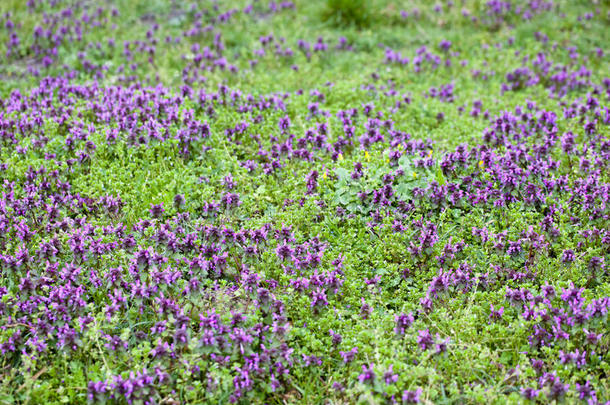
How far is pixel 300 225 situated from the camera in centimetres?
579

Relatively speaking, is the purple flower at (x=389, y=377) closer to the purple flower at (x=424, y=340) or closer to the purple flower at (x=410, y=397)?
the purple flower at (x=410, y=397)

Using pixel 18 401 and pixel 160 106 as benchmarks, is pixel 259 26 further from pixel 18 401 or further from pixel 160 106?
pixel 18 401

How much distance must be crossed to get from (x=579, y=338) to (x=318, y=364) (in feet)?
6.58

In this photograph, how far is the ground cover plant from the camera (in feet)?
13.9

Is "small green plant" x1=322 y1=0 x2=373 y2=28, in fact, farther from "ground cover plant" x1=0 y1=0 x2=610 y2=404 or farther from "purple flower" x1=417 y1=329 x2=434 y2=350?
"purple flower" x1=417 y1=329 x2=434 y2=350

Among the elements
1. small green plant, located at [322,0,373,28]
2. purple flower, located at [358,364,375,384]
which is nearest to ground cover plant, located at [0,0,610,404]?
purple flower, located at [358,364,375,384]

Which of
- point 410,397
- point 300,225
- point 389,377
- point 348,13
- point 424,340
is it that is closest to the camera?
point 410,397

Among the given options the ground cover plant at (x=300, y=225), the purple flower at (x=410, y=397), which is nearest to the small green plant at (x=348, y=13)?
the ground cover plant at (x=300, y=225)

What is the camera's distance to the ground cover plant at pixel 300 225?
166 inches

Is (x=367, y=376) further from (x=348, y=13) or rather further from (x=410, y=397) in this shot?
(x=348, y=13)

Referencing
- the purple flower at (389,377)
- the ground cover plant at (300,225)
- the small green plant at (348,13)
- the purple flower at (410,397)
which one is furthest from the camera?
the small green plant at (348,13)

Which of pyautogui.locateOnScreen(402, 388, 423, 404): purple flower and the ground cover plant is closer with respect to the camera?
pyautogui.locateOnScreen(402, 388, 423, 404): purple flower

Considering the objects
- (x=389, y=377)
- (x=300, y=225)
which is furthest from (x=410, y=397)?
(x=300, y=225)

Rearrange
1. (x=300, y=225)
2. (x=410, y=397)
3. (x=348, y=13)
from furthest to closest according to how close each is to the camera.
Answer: (x=348, y=13) < (x=300, y=225) < (x=410, y=397)
